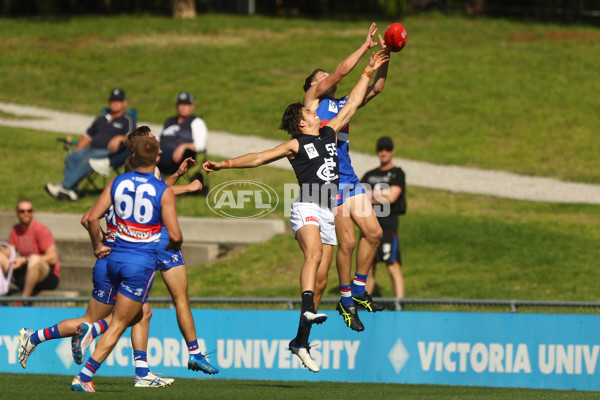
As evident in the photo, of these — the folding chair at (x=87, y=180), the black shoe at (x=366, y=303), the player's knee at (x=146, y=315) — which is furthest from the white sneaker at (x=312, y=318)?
the folding chair at (x=87, y=180)

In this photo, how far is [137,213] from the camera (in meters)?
8.38

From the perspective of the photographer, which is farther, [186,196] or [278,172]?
[278,172]

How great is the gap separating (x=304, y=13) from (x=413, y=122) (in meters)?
17.2

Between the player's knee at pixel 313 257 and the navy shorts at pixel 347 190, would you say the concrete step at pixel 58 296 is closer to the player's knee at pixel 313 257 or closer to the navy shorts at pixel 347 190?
the player's knee at pixel 313 257

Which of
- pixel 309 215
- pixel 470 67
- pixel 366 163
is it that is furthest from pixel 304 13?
pixel 309 215

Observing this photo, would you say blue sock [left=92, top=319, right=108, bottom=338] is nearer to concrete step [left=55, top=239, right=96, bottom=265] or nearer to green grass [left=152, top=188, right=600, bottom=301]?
green grass [left=152, top=188, right=600, bottom=301]

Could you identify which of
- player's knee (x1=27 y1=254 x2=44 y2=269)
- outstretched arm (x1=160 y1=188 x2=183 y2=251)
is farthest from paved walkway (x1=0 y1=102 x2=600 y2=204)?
outstretched arm (x1=160 y1=188 x2=183 y2=251)

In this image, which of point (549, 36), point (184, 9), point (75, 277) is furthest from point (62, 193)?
point (549, 36)

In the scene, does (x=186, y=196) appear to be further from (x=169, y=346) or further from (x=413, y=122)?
(x=413, y=122)

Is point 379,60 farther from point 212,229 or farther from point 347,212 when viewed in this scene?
point 212,229

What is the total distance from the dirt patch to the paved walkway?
15.7 m

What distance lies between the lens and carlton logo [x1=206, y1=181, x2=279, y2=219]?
18.4 metres

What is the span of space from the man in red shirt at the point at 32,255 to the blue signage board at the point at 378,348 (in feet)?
4.25

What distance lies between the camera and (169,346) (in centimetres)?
1265
